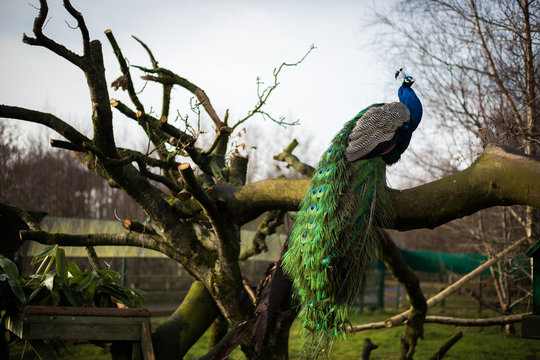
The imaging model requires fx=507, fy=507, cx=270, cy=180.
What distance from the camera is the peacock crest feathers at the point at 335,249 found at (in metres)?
3.42

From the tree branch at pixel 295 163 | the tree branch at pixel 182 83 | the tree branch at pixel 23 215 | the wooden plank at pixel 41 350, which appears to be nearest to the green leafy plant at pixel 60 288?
the wooden plank at pixel 41 350

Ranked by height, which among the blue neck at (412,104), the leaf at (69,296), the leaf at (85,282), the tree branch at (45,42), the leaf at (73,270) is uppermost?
the tree branch at (45,42)

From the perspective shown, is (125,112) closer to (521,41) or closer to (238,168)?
(238,168)

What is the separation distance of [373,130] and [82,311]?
96.7 inches

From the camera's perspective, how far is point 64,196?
14.7 m

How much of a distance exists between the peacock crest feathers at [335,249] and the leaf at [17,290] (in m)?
1.82

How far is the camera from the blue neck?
4.61 meters

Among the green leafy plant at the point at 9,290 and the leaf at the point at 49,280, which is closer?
the green leafy plant at the point at 9,290

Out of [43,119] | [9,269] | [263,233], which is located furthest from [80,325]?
[263,233]

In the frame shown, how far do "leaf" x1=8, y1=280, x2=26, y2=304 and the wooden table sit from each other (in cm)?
10

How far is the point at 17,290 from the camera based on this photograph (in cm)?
345

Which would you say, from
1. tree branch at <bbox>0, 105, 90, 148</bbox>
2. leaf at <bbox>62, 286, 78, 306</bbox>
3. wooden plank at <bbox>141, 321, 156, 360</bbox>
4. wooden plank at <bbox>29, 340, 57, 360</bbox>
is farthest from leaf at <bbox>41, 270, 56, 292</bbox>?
tree branch at <bbox>0, 105, 90, 148</bbox>

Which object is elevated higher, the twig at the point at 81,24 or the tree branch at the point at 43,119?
the twig at the point at 81,24

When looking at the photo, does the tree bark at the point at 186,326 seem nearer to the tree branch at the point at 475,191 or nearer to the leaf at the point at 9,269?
the leaf at the point at 9,269
